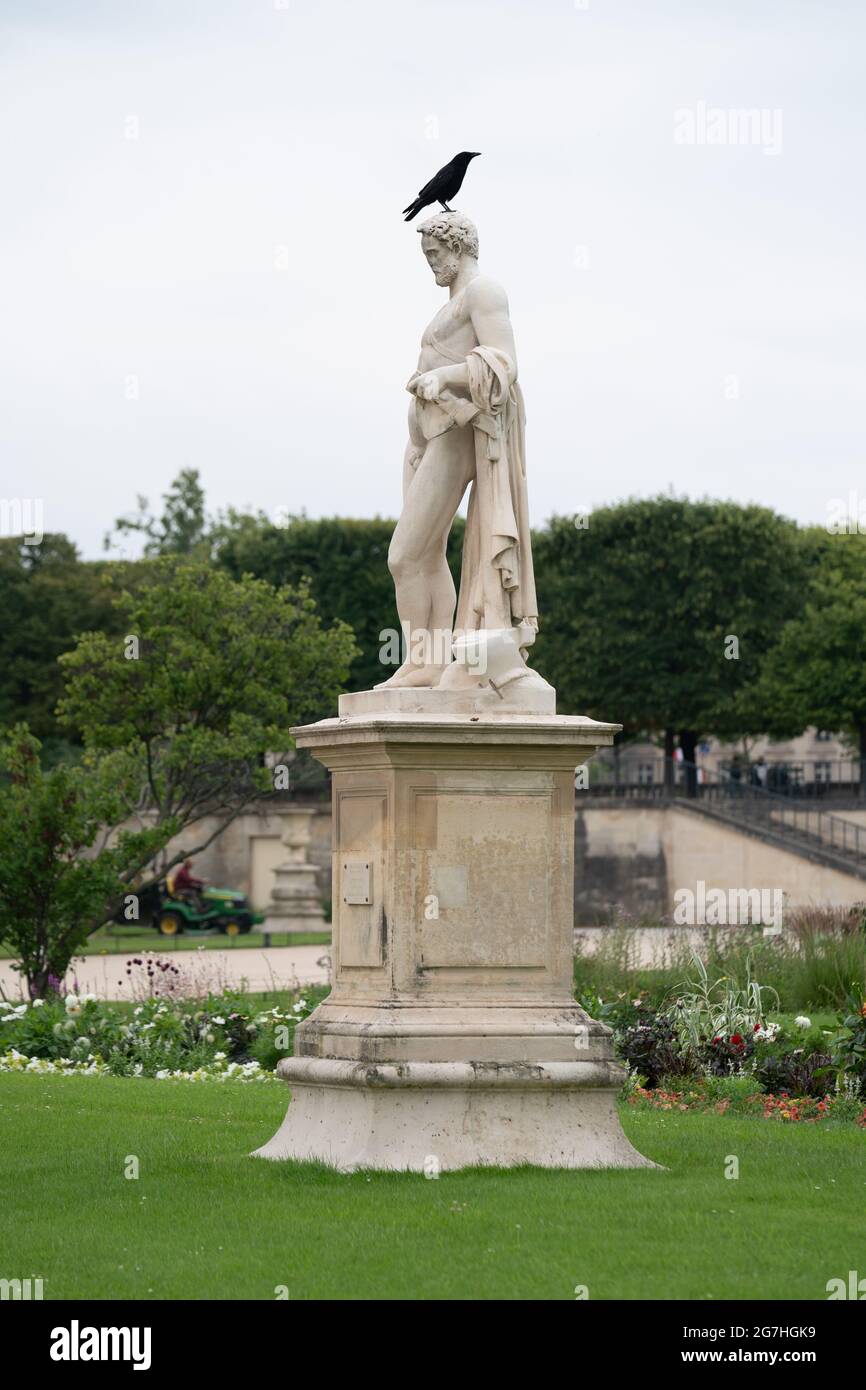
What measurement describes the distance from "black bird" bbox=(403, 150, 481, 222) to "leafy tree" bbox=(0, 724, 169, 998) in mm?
10133

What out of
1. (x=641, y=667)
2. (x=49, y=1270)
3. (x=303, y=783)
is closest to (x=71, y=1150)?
(x=49, y=1270)

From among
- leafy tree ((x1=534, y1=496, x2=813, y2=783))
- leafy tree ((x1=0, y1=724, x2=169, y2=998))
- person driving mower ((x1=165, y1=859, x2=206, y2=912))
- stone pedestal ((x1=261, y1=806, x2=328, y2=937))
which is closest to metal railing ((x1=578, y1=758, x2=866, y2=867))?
leafy tree ((x1=534, y1=496, x2=813, y2=783))

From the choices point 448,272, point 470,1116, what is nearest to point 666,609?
point 448,272

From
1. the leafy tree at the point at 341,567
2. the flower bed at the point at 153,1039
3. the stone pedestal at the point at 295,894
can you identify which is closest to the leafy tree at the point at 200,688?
the flower bed at the point at 153,1039

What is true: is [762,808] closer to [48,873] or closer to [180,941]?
[180,941]

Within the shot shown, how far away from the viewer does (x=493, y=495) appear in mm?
9555

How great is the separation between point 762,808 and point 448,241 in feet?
119

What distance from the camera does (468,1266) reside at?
703cm

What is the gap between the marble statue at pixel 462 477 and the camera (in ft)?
31.3

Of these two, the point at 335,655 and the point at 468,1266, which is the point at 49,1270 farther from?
the point at 335,655

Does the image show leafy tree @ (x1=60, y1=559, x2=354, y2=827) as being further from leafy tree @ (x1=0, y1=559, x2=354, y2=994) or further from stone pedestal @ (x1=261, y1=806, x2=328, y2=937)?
stone pedestal @ (x1=261, y1=806, x2=328, y2=937)

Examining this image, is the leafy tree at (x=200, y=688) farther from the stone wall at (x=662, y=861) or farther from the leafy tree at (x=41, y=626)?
the leafy tree at (x=41, y=626)

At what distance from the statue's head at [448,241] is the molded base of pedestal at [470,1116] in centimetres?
364
